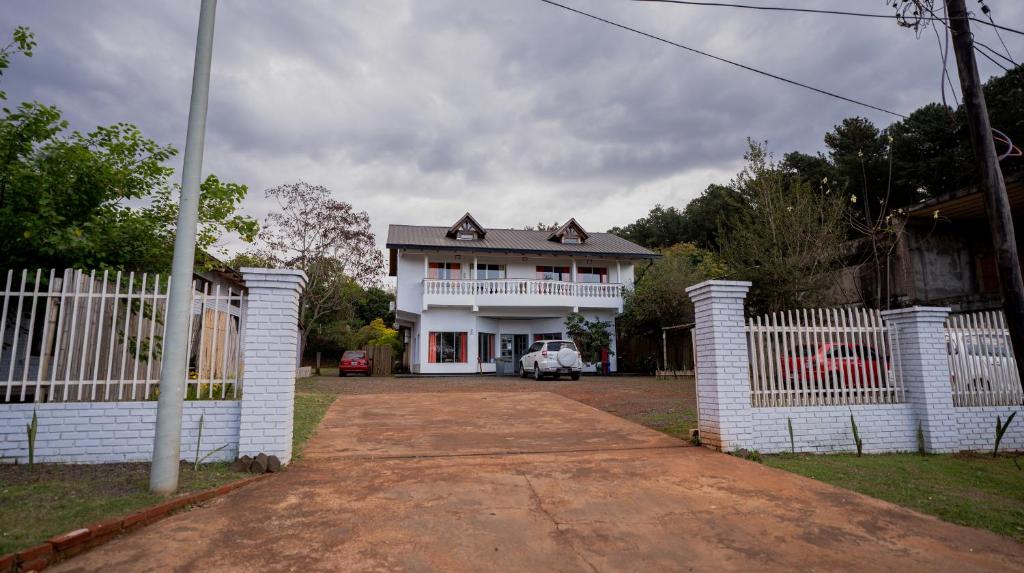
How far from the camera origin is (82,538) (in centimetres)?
334

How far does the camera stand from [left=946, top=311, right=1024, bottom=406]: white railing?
7.33 metres

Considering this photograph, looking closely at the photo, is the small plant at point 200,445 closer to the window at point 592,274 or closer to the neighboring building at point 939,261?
the neighboring building at point 939,261

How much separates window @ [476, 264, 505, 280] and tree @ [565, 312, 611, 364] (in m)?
4.19

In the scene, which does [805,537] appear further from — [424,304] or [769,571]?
[424,304]

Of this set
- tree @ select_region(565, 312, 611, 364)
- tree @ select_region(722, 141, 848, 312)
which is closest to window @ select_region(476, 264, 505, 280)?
tree @ select_region(565, 312, 611, 364)

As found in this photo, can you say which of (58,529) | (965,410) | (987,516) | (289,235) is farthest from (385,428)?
(289,235)

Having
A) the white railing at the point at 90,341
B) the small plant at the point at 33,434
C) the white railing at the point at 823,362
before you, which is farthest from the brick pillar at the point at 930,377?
the small plant at the point at 33,434

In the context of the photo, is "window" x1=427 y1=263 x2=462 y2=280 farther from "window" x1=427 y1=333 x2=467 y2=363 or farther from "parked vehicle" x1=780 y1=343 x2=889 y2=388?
"parked vehicle" x1=780 y1=343 x2=889 y2=388

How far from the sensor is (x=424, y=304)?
23234 millimetres

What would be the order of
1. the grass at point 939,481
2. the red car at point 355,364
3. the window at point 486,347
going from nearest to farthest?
the grass at point 939,481 < the window at point 486,347 < the red car at point 355,364

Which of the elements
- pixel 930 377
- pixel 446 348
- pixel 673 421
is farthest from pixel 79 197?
pixel 446 348

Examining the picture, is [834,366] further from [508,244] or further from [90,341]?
[508,244]

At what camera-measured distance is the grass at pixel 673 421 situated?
24.8 ft

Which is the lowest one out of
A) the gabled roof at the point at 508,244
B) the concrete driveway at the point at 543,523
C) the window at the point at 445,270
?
the concrete driveway at the point at 543,523
